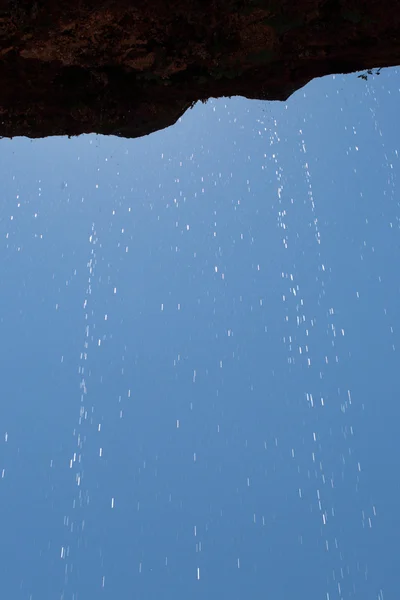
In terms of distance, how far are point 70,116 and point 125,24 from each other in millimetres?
1685

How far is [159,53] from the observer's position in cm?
646

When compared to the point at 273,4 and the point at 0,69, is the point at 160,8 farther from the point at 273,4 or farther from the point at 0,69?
the point at 0,69

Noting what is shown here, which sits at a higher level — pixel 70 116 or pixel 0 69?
pixel 0 69

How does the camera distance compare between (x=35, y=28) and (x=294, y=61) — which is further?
(x=294, y=61)

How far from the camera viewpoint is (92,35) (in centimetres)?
610

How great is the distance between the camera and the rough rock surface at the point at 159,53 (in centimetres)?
581

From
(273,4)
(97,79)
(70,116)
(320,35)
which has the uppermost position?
(273,4)

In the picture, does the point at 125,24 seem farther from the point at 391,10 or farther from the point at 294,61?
the point at 391,10

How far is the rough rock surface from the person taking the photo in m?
5.81

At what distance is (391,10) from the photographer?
6125 mm

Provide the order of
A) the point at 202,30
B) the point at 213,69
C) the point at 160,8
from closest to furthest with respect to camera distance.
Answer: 1. the point at 160,8
2. the point at 202,30
3. the point at 213,69

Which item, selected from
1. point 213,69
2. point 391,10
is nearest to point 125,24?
point 213,69

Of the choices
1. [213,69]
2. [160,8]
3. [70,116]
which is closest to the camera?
[160,8]

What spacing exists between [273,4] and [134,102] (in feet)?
7.10
